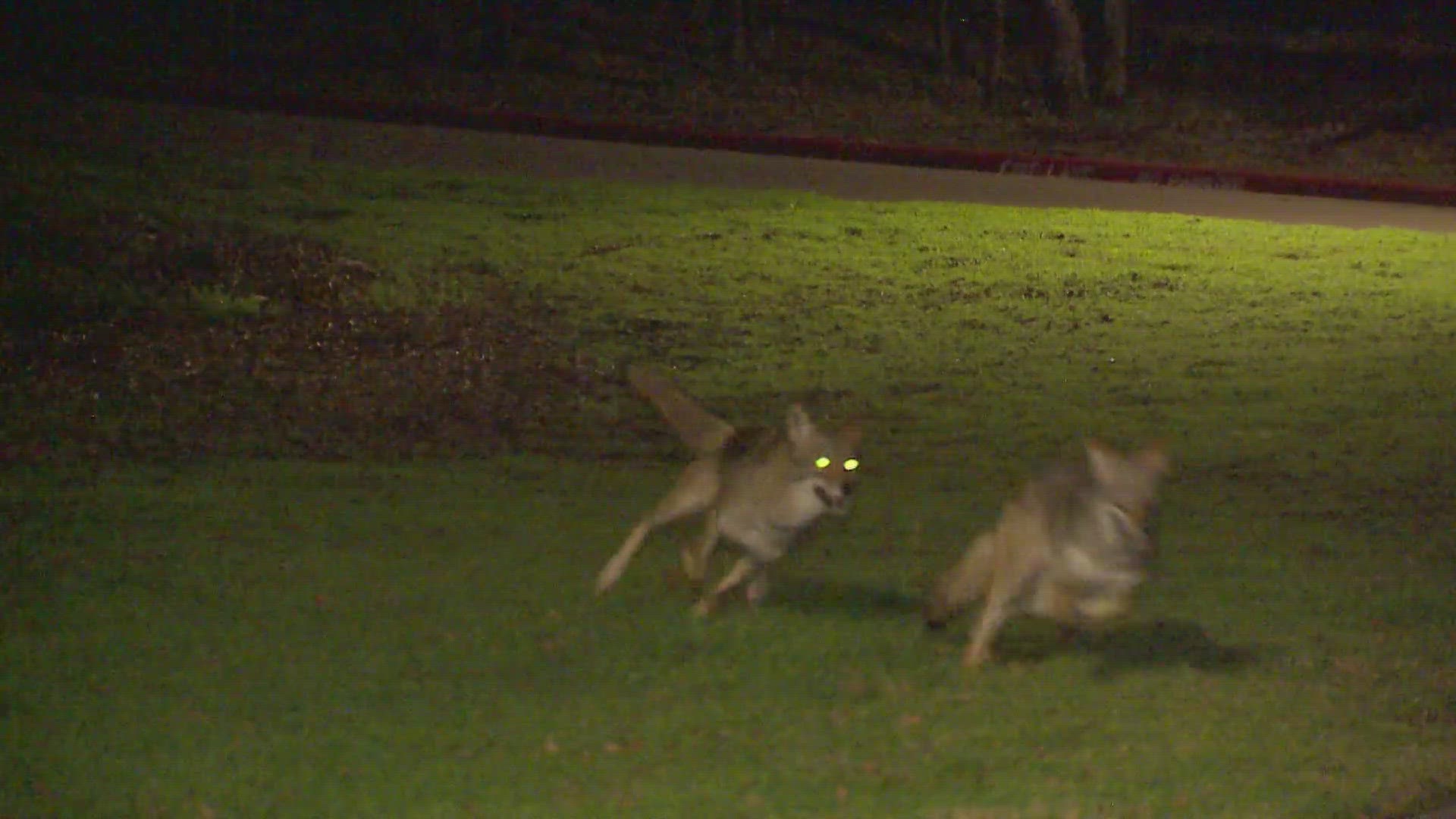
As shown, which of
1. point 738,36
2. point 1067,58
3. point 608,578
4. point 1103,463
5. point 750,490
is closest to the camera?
point 1103,463

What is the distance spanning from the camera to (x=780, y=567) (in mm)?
9195

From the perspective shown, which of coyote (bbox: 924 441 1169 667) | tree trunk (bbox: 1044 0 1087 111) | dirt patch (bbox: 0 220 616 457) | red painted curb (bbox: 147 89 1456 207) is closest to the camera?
coyote (bbox: 924 441 1169 667)

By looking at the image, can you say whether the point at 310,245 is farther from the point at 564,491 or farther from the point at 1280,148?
the point at 1280,148

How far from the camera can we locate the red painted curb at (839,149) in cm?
2041

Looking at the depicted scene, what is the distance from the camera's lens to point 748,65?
28844 millimetres

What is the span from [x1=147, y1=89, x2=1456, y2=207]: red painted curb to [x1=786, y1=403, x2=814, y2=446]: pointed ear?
1361 cm

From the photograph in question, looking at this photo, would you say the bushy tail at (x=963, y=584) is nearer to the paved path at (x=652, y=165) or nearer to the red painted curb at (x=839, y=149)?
the paved path at (x=652, y=165)

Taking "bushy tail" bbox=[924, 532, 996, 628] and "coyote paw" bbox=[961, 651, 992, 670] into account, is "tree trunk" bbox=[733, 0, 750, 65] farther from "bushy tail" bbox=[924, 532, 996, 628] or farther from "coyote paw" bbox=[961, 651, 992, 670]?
"coyote paw" bbox=[961, 651, 992, 670]

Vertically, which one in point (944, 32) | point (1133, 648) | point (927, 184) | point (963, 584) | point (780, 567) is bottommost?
point (780, 567)

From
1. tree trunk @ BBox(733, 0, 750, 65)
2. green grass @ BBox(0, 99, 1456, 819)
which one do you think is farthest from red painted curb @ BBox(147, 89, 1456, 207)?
tree trunk @ BBox(733, 0, 750, 65)

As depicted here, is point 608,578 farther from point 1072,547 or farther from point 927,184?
point 927,184

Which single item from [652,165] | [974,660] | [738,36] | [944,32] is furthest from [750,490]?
[738,36]

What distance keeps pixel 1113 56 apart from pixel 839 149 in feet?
20.0

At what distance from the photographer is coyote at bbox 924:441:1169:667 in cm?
723
